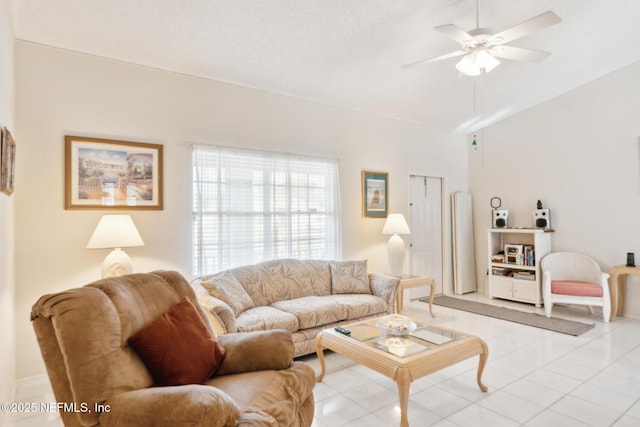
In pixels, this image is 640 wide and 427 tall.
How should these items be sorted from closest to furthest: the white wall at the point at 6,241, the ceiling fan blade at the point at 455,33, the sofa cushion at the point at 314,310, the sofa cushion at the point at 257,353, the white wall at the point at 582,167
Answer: the sofa cushion at the point at 257,353
the white wall at the point at 6,241
the ceiling fan blade at the point at 455,33
the sofa cushion at the point at 314,310
the white wall at the point at 582,167

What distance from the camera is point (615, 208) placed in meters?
4.55

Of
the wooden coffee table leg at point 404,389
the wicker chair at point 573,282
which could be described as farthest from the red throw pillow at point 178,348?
the wicker chair at point 573,282

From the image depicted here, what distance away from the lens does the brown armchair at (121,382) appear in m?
1.29

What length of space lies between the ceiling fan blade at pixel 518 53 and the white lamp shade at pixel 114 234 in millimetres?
3131

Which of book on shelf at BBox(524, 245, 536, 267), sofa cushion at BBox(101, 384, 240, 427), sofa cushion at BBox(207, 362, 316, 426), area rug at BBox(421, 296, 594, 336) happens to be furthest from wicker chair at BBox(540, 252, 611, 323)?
sofa cushion at BBox(101, 384, 240, 427)

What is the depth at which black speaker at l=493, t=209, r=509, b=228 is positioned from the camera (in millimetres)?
5453

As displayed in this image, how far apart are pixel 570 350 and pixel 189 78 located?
4.46 metres

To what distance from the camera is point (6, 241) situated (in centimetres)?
226

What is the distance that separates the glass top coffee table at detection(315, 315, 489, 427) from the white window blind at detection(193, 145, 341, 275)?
1.46 metres

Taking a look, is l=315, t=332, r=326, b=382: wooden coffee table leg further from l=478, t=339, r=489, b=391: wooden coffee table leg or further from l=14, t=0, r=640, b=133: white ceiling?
l=14, t=0, r=640, b=133: white ceiling

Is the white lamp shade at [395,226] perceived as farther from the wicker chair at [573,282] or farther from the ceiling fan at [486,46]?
the ceiling fan at [486,46]

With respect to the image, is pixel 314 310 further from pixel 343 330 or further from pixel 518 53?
pixel 518 53

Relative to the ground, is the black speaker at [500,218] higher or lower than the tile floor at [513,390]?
higher

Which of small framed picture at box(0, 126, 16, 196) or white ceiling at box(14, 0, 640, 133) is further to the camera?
white ceiling at box(14, 0, 640, 133)
